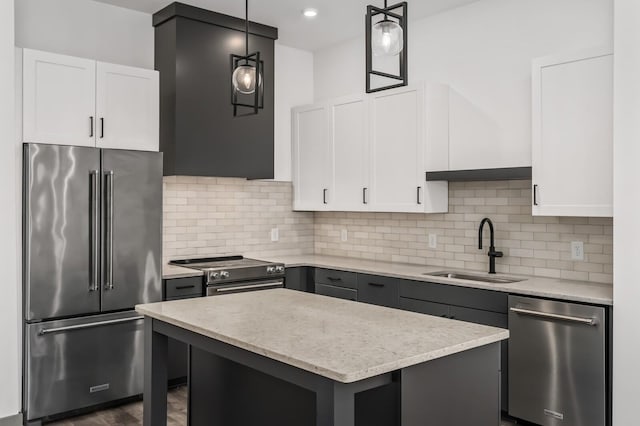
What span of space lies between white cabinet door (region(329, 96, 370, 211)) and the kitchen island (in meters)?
2.15

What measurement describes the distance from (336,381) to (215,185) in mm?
3613

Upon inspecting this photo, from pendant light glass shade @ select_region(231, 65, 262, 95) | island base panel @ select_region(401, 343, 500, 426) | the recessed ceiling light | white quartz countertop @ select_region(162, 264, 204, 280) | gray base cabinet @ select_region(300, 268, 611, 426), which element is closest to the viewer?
island base panel @ select_region(401, 343, 500, 426)

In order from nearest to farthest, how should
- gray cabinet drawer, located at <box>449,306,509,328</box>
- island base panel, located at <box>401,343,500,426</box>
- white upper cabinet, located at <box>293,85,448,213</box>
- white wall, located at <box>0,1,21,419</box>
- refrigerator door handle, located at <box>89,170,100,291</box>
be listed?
island base panel, located at <box>401,343,500,426</box> < white wall, located at <box>0,1,21,419</box> < gray cabinet drawer, located at <box>449,306,509,328</box> < refrigerator door handle, located at <box>89,170,100,291</box> < white upper cabinet, located at <box>293,85,448,213</box>

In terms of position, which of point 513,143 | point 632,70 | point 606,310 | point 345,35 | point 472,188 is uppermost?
point 345,35

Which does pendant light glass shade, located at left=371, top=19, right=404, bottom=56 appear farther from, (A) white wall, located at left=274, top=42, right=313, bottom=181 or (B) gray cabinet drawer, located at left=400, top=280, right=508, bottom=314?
(A) white wall, located at left=274, top=42, right=313, bottom=181

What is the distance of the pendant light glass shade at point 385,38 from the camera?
1890 mm

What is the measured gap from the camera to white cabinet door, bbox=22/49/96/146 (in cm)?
366

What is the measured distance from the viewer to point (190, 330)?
247 cm

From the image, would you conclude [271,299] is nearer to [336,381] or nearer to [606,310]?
[336,381]

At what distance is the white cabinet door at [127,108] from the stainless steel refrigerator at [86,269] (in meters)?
0.20

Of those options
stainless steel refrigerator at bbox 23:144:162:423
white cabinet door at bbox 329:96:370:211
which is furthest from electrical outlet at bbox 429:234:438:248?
stainless steel refrigerator at bbox 23:144:162:423

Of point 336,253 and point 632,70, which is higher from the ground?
point 632,70

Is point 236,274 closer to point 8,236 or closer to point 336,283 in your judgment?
point 336,283

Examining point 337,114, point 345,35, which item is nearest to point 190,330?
point 337,114
